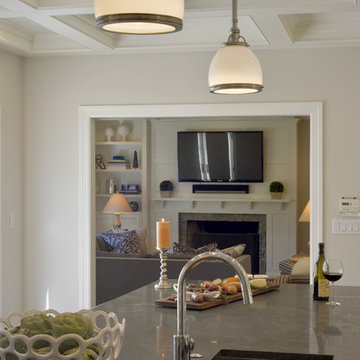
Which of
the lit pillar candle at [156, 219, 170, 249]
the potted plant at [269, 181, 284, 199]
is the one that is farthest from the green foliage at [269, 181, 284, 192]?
the lit pillar candle at [156, 219, 170, 249]

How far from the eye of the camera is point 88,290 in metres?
5.28

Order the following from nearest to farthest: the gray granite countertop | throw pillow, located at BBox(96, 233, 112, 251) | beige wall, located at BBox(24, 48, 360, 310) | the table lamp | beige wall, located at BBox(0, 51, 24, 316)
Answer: the gray granite countertop → beige wall, located at BBox(24, 48, 360, 310) → beige wall, located at BBox(0, 51, 24, 316) → throw pillow, located at BBox(96, 233, 112, 251) → the table lamp

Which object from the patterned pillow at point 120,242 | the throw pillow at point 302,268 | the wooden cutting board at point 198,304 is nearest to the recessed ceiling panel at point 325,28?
the throw pillow at point 302,268

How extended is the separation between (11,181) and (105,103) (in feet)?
3.16

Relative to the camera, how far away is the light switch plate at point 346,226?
15.8 ft

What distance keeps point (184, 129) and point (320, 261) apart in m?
7.02

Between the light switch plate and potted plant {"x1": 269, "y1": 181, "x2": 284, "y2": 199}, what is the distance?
4.52 meters

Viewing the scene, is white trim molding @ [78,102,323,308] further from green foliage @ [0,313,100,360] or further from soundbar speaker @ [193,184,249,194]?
soundbar speaker @ [193,184,249,194]

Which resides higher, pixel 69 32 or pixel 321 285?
pixel 69 32

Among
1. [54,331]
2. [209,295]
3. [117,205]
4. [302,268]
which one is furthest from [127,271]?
[54,331]

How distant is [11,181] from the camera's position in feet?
17.3

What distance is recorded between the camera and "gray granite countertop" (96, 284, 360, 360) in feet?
6.97

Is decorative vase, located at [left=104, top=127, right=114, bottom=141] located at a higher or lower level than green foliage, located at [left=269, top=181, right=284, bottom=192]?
higher

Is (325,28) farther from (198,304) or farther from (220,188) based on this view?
(220,188)
